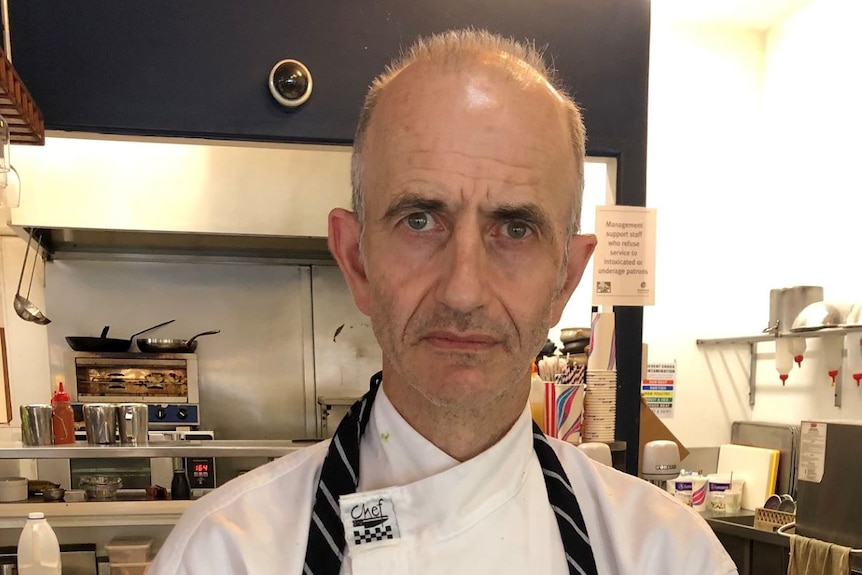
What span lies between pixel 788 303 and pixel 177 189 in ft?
9.27

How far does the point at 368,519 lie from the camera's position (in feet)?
2.50

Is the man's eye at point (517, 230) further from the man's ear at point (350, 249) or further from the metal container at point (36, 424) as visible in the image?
the metal container at point (36, 424)

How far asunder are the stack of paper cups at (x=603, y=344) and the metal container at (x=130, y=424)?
1725 millimetres

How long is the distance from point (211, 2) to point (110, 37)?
22 centimetres

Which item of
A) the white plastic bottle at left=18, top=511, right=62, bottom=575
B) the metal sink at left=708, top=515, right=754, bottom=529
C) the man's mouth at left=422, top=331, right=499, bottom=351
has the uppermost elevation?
the man's mouth at left=422, top=331, right=499, bottom=351

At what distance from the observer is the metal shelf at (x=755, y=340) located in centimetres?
256

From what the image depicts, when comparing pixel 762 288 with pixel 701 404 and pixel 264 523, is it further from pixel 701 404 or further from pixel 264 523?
pixel 264 523

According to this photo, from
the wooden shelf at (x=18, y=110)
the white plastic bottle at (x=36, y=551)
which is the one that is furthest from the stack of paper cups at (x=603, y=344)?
the white plastic bottle at (x=36, y=551)

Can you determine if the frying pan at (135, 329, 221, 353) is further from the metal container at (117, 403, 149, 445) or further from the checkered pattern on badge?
the checkered pattern on badge

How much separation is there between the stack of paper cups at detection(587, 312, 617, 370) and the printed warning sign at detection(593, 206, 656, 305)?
8 cm

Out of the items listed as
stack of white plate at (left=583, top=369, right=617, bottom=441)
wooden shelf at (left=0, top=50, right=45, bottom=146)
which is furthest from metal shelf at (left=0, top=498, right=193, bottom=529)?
stack of white plate at (left=583, top=369, right=617, bottom=441)

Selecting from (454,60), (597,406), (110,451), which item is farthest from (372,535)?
(110,451)

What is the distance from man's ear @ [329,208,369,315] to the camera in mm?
853

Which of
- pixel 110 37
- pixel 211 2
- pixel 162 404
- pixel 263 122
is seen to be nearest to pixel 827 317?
pixel 263 122
